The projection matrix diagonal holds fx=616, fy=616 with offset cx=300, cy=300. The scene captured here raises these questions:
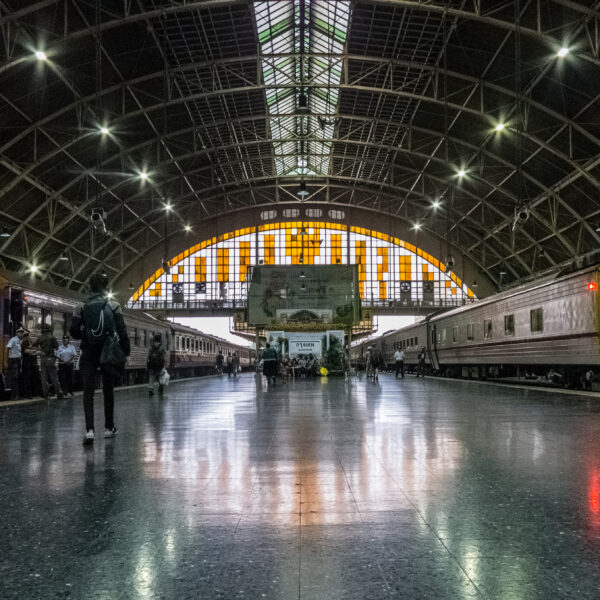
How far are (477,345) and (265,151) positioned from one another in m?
26.1

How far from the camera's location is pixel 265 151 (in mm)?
44312

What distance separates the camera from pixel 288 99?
123 feet

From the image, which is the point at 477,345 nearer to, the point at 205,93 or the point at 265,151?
the point at 205,93

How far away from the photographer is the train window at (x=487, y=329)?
21.5 metres

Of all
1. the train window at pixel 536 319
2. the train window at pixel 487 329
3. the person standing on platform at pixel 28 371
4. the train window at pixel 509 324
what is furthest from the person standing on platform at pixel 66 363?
the train window at pixel 487 329

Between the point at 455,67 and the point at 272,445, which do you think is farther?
the point at 455,67

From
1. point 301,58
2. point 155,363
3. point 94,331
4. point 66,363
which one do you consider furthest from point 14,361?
point 301,58

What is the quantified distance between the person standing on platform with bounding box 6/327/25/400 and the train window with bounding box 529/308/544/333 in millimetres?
12934

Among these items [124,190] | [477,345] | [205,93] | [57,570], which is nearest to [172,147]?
[124,190]

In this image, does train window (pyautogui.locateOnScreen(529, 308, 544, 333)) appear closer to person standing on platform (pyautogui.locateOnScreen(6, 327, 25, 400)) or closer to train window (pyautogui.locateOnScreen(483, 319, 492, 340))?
train window (pyautogui.locateOnScreen(483, 319, 492, 340))

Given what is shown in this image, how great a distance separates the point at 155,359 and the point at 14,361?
378 centimetres

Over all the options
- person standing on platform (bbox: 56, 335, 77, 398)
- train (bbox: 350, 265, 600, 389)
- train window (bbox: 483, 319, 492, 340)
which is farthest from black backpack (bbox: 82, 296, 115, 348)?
train window (bbox: 483, 319, 492, 340)

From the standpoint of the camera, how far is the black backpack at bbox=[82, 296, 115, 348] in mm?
6434

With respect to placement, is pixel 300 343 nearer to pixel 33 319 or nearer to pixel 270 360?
pixel 270 360
